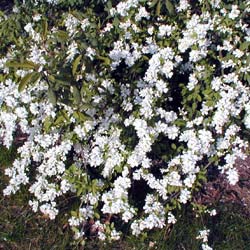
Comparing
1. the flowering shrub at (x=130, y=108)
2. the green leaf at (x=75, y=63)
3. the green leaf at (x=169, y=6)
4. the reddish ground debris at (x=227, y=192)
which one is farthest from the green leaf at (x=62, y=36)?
the reddish ground debris at (x=227, y=192)

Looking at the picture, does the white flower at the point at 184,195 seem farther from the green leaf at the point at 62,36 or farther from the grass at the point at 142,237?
the green leaf at the point at 62,36

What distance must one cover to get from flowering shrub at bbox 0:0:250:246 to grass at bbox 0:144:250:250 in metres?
0.11

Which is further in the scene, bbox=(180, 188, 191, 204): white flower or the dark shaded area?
the dark shaded area

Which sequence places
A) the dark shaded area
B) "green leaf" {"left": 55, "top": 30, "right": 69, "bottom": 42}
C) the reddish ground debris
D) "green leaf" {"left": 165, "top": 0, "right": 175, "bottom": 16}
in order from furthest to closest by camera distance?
the dark shaded area < the reddish ground debris < "green leaf" {"left": 165, "top": 0, "right": 175, "bottom": 16} < "green leaf" {"left": 55, "top": 30, "right": 69, "bottom": 42}

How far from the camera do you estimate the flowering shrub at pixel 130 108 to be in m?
2.98

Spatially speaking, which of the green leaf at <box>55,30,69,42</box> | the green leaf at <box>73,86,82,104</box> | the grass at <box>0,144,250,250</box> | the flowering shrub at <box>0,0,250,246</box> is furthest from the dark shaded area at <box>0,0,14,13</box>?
→ the green leaf at <box>73,86,82,104</box>

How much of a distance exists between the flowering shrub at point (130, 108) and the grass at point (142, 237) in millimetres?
105

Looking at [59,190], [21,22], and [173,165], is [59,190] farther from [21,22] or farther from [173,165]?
[21,22]

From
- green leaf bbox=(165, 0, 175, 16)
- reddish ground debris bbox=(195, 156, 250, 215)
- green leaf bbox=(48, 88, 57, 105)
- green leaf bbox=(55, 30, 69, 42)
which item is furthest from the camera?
reddish ground debris bbox=(195, 156, 250, 215)

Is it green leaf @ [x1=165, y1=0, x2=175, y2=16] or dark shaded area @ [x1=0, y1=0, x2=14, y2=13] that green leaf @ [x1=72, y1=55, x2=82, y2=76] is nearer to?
green leaf @ [x1=165, y1=0, x2=175, y2=16]

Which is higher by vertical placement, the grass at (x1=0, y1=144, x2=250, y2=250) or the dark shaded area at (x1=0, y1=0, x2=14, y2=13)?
the dark shaded area at (x1=0, y1=0, x2=14, y2=13)

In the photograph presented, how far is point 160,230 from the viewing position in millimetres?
3332

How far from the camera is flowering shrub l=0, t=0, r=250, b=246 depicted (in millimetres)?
2981

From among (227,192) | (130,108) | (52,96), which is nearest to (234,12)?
(130,108)
